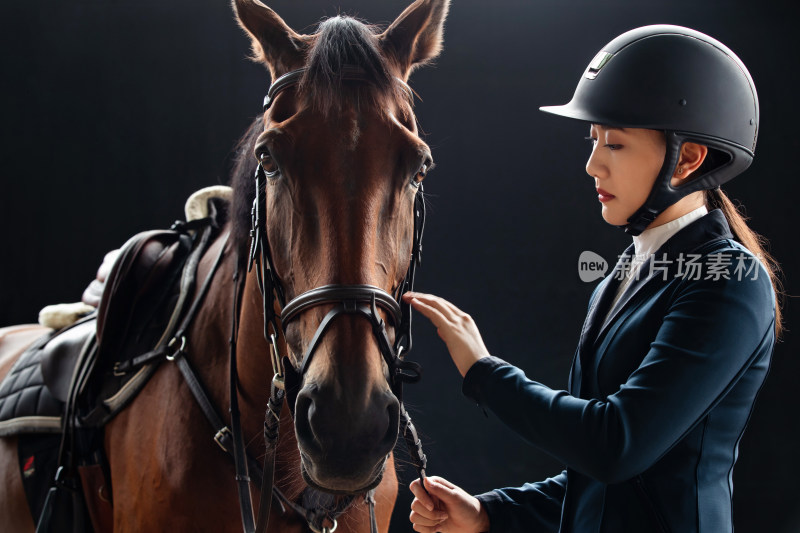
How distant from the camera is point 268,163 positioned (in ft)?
3.26

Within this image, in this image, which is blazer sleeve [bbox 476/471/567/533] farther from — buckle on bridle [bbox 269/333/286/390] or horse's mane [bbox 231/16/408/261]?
horse's mane [bbox 231/16/408/261]

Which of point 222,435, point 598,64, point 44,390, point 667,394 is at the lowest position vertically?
point 44,390

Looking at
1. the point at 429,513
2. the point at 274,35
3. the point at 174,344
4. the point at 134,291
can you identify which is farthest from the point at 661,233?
the point at 134,291

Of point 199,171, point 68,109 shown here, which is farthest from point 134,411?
point 68,109

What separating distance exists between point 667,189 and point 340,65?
0.57 metres

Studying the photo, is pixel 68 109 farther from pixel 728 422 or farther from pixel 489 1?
pixel 728 422

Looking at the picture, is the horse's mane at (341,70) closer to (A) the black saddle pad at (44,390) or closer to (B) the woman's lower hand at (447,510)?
(B) the woman's lower hand at (447,510)

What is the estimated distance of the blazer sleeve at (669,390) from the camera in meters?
0.71

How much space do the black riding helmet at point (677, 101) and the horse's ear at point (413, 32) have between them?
0.39m

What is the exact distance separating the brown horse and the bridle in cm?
2

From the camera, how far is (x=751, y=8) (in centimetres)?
265

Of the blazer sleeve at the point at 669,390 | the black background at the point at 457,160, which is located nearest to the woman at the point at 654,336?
the blazer sleeve at the point at 669,390

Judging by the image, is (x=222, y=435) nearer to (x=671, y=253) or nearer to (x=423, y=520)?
(x=423, y=520)

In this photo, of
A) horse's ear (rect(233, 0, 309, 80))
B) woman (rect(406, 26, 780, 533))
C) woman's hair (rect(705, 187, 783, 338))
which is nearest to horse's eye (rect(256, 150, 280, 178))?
horse's ear (rect(233, 0, 309, 80))
